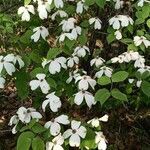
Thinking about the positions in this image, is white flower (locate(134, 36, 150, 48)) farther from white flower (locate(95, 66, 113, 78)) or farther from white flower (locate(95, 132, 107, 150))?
white flower (locate(95, 132, 107, 150))

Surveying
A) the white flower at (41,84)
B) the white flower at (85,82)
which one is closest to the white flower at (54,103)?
the white flower at (41,84)

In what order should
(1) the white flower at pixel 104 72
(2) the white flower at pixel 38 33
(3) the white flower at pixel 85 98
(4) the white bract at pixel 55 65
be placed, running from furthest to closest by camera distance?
1. (2) the white flower at pixel 38 33
2. (1) the white flower at pixel 104 72
3. (4) the white bract at pixel 55 65
4. (3) the white flower at pixel 85 98

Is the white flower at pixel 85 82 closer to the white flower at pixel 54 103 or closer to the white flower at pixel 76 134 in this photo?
the white flower at pixel 54 103

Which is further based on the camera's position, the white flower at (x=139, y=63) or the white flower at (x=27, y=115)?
the white flower at (x=139, y=63)

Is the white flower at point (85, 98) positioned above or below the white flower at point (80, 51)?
below

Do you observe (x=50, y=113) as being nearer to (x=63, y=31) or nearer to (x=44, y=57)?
(x=44, y=57)

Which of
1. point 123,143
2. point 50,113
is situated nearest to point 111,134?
point 123,143

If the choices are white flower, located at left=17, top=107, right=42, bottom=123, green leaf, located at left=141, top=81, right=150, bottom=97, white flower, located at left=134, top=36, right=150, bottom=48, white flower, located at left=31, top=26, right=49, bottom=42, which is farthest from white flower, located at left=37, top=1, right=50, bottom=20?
green leaf, located at left=141, top=81, right=150, bottom=97

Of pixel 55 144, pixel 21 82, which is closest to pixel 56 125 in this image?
pixel 55 144
